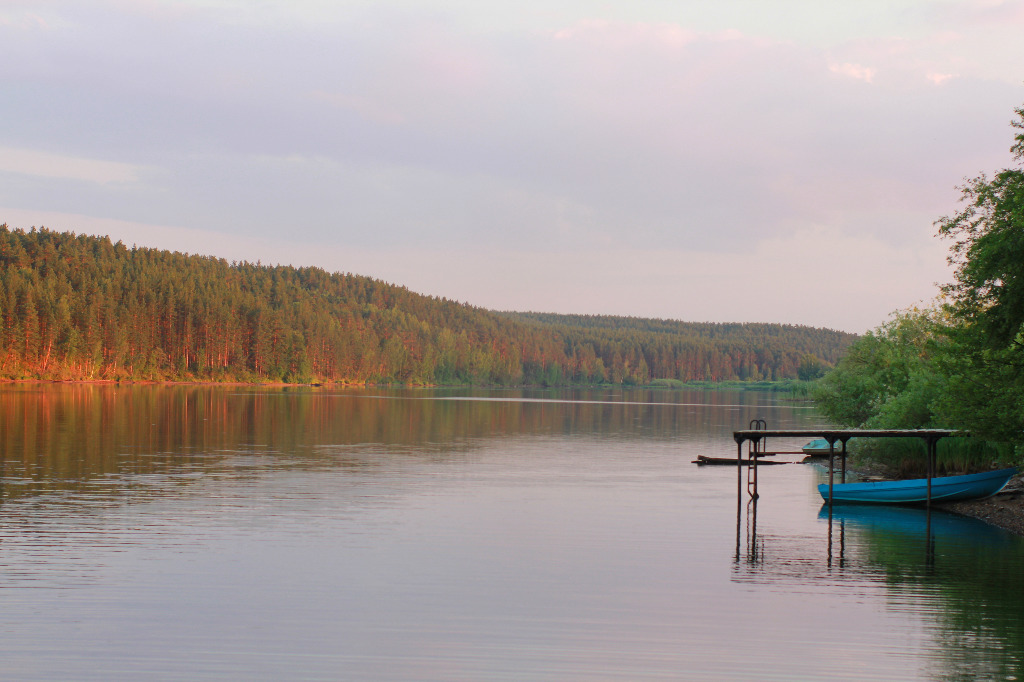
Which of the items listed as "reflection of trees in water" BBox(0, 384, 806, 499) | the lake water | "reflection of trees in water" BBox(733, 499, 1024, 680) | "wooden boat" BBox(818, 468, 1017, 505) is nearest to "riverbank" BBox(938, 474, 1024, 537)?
"wooden boat" BBox(818, 468, 1017, 505)

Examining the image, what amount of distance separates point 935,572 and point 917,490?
14589mm

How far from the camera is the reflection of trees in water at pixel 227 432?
43625 mm

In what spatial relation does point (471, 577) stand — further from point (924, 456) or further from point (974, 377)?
point (924, 456)

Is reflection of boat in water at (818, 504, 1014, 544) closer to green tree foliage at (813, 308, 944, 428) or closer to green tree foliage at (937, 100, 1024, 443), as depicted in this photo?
green tree foliage at (937, 100, 1024, 443)

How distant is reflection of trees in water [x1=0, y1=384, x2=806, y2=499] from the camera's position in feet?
143

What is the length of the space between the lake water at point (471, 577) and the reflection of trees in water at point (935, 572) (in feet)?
0.32

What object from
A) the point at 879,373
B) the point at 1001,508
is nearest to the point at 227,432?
the point at 879,373

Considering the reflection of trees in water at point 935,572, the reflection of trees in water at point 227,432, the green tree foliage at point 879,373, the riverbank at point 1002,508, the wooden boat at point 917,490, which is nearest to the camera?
the reflection of trees in water at point 935,572

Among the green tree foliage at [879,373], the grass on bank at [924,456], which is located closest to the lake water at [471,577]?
the grass on bank at [924,456]

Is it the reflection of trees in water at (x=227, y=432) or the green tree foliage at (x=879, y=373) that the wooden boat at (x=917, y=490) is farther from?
the reflection of trees in water at (x=227, y=432)

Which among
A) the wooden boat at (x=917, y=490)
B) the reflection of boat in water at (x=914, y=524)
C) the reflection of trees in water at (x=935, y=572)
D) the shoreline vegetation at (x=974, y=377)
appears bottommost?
the reflection of boat in water at (x=914, y=524)

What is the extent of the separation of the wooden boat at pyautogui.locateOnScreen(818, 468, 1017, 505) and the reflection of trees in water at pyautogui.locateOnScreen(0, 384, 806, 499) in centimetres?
2396

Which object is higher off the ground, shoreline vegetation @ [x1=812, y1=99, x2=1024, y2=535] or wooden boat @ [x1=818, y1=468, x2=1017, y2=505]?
shoreline vegetation @ [x1=812, y1=99, x2=1024, y2=535]

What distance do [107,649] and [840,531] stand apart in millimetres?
24162
